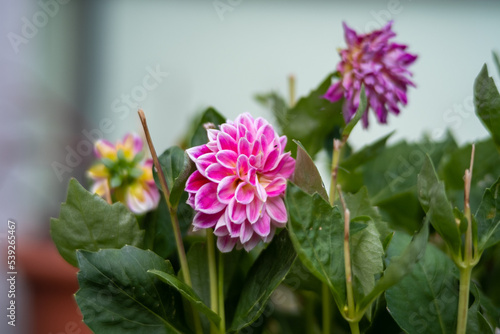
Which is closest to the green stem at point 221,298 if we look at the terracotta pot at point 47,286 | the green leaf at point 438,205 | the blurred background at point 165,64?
the green leaf at point 438,205

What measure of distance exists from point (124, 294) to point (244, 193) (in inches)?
3.0

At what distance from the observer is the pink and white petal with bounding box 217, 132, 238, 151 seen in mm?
238

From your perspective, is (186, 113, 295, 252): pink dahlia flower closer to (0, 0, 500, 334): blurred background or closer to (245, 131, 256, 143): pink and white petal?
(245, 131, 256, 143): pink and white petal

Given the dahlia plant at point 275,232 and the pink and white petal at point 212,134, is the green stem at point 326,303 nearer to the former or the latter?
the dahlia plant at point 275,232

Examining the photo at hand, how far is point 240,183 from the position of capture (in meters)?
0.24

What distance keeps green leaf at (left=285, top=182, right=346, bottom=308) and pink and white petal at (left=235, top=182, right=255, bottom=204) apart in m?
0.02

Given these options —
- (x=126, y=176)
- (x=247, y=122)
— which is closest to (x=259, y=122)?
(x=247, y=122)

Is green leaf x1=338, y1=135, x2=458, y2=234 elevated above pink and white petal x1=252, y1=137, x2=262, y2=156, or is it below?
below

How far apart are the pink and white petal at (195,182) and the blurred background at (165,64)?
85cm

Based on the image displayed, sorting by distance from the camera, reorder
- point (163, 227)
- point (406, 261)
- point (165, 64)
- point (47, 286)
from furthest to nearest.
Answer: point (165, 64) < point (47, 286) < point (163, 227) < point (406, 261)

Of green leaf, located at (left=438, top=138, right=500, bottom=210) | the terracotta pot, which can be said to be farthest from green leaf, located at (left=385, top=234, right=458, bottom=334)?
the terracotta pot

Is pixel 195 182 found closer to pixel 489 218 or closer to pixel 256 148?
pixel 256 148

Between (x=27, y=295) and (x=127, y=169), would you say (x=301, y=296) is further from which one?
(x=27, y=295)

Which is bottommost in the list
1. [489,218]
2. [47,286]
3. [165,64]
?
[47,286]
